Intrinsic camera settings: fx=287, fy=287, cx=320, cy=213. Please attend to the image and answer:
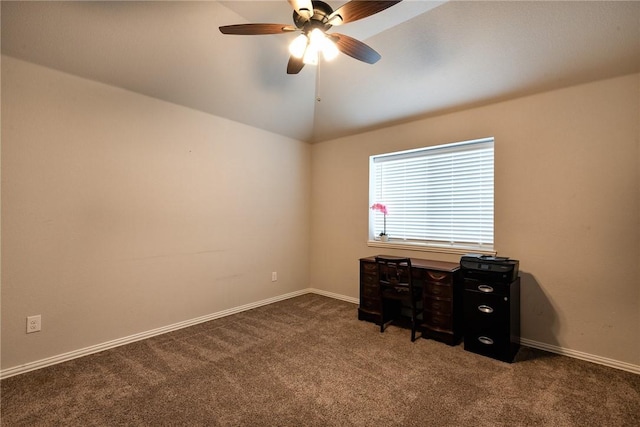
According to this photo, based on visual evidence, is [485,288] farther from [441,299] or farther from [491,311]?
[441,299]

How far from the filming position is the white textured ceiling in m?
2.14

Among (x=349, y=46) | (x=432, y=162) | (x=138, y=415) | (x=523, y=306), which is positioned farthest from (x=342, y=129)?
(x=138, y=415)

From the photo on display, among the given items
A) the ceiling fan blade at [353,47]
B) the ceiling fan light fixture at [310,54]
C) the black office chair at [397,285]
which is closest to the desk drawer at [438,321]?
the black office chair at [397,285]

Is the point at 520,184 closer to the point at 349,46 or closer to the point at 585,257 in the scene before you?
the point at 585,257

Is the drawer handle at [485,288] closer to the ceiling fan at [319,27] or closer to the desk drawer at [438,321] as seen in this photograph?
the desk drawer at [438,321]

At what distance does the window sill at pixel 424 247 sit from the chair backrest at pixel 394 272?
0.72 meters

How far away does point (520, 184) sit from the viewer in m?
2.83

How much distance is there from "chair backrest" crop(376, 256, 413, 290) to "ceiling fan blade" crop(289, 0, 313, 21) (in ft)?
7.15

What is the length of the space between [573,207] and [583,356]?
1292mm

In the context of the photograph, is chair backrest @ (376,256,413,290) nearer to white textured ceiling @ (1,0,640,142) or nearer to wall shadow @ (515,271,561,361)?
wall shadow @ (515,271,561,361)

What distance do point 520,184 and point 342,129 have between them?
230cm

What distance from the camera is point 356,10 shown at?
1706mm

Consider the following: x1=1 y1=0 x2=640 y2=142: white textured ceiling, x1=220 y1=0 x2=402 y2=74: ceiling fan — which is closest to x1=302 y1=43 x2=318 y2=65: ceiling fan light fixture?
→ x1=220 y1=0 x2=402 y2=74: ceiling fan

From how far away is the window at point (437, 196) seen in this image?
3.19m
